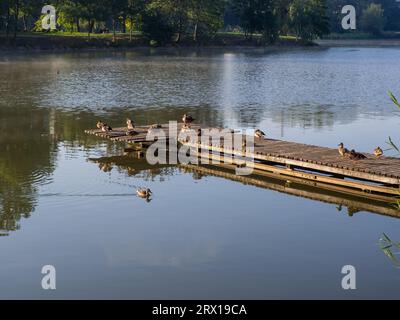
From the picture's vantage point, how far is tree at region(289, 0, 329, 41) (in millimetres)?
190000

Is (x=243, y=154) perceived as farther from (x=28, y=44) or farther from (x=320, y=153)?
(x=28, y=44)

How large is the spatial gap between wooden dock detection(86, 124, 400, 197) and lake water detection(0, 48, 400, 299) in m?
2.57

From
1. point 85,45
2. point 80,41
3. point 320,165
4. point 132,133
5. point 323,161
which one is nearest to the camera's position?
point 320,165

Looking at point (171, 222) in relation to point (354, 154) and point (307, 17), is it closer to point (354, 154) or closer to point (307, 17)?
point (354, 154)

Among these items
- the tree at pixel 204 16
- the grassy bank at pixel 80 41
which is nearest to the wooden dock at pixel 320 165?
the grassy bank at pixel 80 41

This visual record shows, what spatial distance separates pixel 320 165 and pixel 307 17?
6476 inches

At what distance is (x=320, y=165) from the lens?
33469mm

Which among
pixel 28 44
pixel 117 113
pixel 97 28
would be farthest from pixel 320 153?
pixel 97 28

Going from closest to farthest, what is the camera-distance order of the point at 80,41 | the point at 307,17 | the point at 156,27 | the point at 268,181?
the point at 268,181, the point at 80,41, the point at 156,27, the point at 307,17

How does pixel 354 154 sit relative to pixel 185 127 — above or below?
below

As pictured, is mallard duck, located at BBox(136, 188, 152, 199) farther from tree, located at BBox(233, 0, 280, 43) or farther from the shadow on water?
tree, located at BBox(233, 0, 280, 43)

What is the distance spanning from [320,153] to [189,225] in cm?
1120

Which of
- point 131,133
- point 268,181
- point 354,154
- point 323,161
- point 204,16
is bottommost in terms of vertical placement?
point 268,181

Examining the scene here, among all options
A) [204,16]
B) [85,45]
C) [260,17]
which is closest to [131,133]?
[85,45]
